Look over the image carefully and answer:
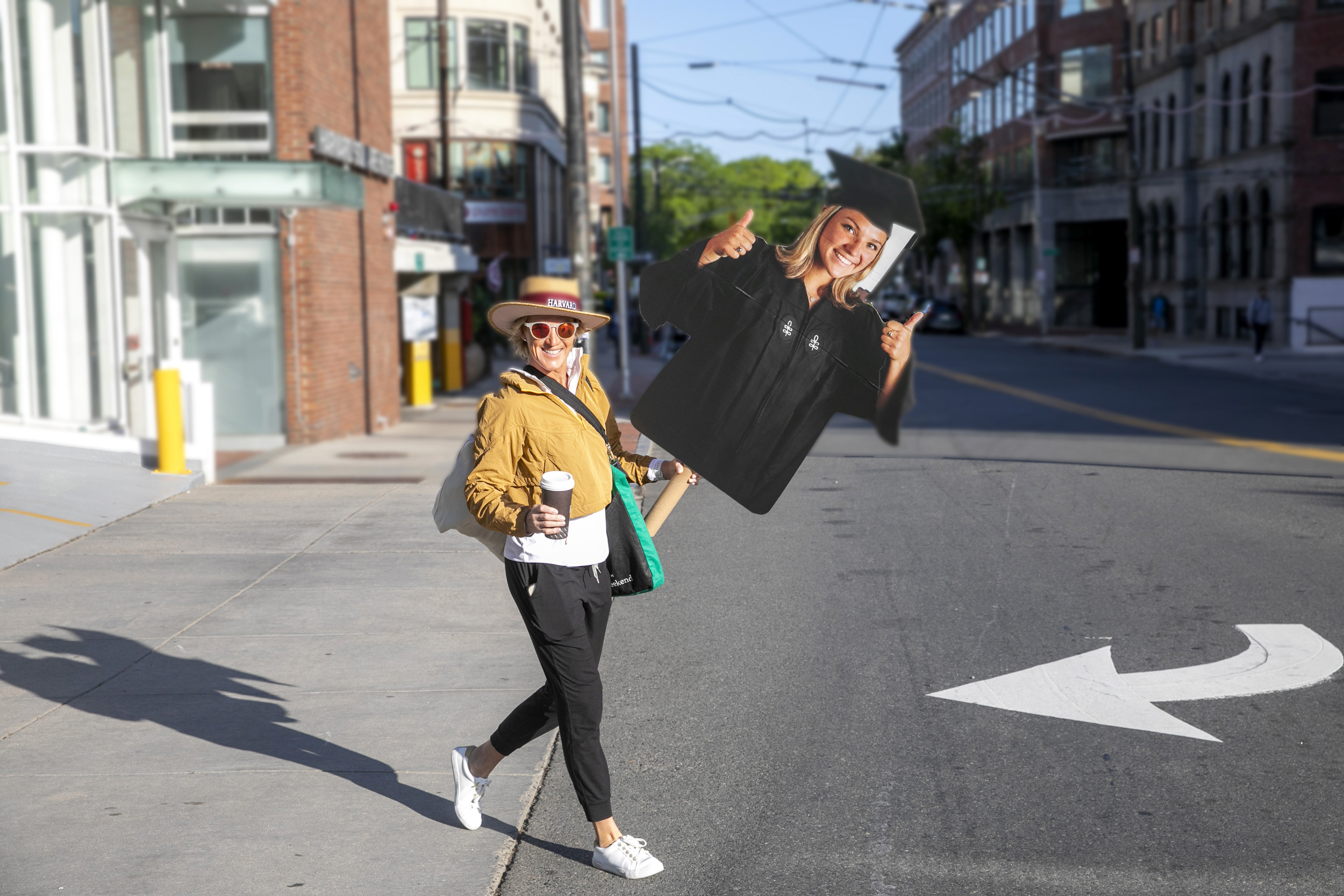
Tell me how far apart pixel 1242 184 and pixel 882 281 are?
42.5 metres

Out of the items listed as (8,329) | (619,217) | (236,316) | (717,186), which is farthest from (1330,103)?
(717,186)

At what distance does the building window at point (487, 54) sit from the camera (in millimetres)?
44438

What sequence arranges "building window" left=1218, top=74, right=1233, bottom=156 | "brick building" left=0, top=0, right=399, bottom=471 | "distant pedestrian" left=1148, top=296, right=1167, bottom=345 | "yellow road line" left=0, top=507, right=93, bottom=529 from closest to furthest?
"yellow road line" left=0, top=507, right=93, bottom=529, "brick building" left=0, top=0, right=399, bottom=471, "building window" left=1218, top=74, right=1233, bottom=156, "distant pedestrian" left=1148, top=296, right=1167, bottom=345

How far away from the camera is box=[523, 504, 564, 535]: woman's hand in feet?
13.2

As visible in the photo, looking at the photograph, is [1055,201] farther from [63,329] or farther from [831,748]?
[831,748]

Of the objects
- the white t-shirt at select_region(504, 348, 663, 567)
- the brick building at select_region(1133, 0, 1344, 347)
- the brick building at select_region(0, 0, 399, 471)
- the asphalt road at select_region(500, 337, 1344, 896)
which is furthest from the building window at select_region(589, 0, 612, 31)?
the white t-shirt at select_region(504, 348, 663, 567)

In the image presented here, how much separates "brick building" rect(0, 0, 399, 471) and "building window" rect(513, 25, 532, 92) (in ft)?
88.2

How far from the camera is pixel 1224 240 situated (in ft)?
146

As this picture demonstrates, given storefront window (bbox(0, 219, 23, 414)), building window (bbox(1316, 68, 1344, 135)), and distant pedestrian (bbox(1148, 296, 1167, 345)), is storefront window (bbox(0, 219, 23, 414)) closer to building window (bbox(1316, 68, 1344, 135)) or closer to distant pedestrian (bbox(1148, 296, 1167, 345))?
building window (bbox(1316, 68, 1344, 135))

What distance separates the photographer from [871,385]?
13.5ft

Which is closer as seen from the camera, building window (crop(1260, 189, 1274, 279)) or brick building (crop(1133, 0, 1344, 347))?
brick building (crop(1133, 0, 1344, 347))

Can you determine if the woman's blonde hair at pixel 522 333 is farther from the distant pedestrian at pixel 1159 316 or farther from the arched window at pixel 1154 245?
the arched window at pixel 1154 245

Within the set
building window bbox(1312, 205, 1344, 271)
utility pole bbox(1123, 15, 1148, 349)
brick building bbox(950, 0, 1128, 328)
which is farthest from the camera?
brick building bbox(950, 0, 1128, 328)

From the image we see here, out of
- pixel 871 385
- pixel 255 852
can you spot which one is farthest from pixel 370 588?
pixel 871 385
